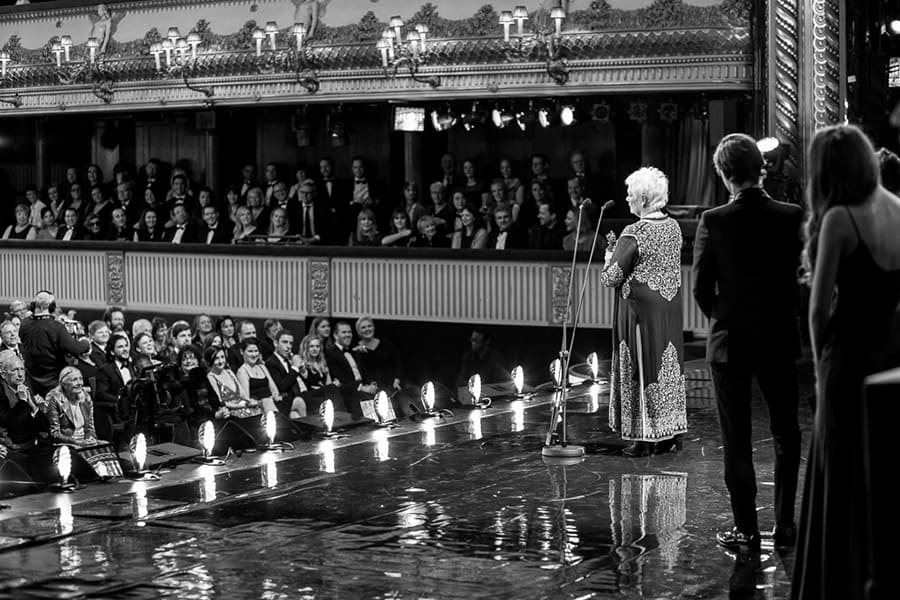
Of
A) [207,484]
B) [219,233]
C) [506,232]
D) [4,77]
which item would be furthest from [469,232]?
[207,484]

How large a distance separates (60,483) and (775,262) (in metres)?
4.59

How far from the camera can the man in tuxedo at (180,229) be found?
742 inches

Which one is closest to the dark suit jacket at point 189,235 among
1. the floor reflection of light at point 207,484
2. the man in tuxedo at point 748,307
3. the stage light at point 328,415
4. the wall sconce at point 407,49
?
the wall sconce at point 407,49

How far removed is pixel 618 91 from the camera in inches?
A: 617

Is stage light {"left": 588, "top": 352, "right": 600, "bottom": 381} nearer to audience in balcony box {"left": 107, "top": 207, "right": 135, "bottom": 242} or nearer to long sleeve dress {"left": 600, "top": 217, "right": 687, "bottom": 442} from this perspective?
long sleeve dress {"left": 600, "top": 217, "right": 687, "bottom": 442}

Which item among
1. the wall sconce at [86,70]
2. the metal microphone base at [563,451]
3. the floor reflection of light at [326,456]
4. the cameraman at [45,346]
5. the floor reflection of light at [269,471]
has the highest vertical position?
the wall sconce at [86,70]

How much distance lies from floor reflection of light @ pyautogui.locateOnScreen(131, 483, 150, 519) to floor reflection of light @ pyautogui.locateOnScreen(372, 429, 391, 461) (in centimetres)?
153

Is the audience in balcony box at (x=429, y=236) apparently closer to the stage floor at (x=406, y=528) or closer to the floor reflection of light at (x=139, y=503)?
the stage floor at (x=406, y=528)

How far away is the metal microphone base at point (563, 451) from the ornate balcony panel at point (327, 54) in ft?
20.7

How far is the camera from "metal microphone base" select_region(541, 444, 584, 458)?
9.48m

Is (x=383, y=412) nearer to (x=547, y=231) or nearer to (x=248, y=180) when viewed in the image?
(x=547, y=231)

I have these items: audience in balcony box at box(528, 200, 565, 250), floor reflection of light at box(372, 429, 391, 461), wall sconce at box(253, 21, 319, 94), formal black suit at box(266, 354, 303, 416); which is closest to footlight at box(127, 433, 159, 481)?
floor reflection of light at box(372, 429, 391, 461)

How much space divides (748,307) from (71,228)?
585 inches

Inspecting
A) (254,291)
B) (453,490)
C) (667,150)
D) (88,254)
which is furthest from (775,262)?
(88,254)
